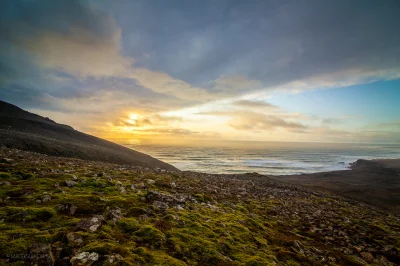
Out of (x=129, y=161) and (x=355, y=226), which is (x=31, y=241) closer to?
(x=355, y=226)

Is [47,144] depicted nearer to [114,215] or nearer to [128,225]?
[114,215]

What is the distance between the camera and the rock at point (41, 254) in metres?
4.32

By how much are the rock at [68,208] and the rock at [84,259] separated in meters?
3.24

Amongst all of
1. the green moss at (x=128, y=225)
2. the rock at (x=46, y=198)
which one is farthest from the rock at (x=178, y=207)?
the rock at (x=46, y=198)

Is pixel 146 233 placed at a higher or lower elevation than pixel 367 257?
higher

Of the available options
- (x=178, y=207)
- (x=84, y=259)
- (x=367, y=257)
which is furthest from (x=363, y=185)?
(x=84, y=259)

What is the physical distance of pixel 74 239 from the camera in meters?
5.32

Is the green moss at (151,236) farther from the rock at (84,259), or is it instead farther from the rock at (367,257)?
the rock at (367,257)

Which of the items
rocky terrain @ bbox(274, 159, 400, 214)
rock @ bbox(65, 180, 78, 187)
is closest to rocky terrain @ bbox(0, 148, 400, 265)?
rock @ bbox(65, 180, 78, 187)

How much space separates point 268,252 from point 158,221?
14.8 ft

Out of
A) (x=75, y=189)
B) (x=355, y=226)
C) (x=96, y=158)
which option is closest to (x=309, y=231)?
(x=355, y=226)

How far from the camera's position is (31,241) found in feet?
16.3

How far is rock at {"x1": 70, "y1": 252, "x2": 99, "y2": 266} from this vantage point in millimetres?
4468

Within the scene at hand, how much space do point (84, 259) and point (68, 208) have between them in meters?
3.78
